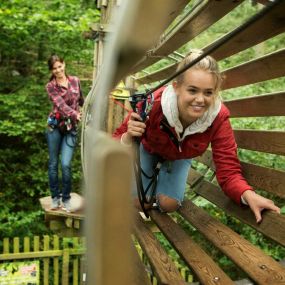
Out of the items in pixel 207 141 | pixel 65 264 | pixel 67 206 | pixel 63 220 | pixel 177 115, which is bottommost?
pixel 65 264

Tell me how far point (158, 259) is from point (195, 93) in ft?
2.46

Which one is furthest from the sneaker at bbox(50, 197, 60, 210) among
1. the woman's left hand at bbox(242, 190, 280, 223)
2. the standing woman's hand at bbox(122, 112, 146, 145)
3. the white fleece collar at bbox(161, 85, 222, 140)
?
the woman's left hand at bbox(242, 190, 280, 223)

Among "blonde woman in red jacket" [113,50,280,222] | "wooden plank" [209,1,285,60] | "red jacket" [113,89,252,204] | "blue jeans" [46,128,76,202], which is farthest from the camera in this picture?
"blue jeans" [46,128,76,202]

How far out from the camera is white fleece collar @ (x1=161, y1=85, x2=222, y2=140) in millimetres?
1991

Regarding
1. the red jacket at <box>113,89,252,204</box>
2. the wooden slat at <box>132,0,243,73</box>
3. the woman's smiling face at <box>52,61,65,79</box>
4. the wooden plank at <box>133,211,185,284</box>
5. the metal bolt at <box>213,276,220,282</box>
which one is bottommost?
the wooden plank at <box>133,211,185,284</box>

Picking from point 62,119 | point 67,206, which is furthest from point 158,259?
point 67,206

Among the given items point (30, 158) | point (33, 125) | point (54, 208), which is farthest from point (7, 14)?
point (54, 208)

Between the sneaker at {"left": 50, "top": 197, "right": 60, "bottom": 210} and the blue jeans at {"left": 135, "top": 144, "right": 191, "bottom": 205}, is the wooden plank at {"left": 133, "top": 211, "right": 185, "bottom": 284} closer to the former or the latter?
the blue jeans at {"left": 135, "top": 144, "right": 191, "bottom": 205}

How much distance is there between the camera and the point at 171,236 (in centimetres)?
180

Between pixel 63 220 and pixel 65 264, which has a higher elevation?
pixel 63 220

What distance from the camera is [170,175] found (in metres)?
2.44

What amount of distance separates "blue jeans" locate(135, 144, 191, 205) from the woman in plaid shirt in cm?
116

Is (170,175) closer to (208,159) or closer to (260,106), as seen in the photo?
(208,159)

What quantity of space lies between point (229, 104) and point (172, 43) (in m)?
0.54
